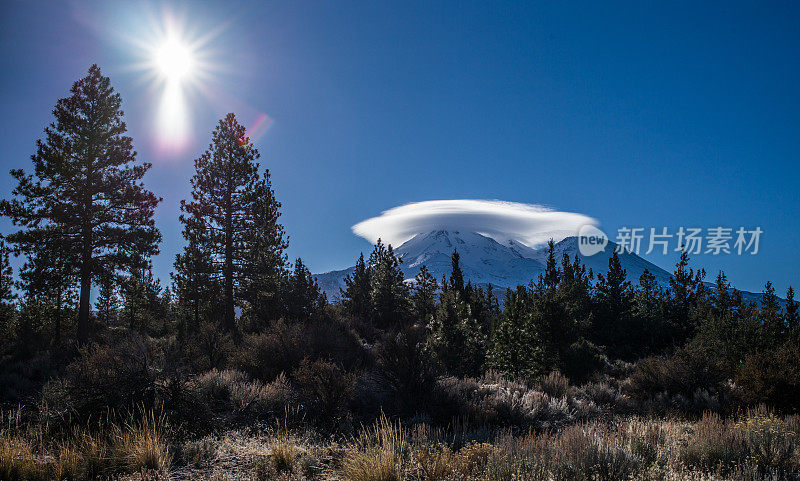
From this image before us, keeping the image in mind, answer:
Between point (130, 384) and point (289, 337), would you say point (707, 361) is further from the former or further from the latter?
point (130, 384)

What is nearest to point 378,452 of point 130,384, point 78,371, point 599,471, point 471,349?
point 599,471

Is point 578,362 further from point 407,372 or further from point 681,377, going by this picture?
point 407,372

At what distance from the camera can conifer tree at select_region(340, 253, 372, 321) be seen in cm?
2673

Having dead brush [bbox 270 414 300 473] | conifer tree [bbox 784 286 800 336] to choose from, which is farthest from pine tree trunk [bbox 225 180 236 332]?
conifer tree [bbox 784 286 800 336]

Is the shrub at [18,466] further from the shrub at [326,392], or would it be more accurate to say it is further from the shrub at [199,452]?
the shrub at [326,392]

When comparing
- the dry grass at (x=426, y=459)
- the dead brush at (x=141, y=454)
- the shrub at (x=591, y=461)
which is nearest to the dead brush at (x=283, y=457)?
the dry grass at (x=426, y=459)

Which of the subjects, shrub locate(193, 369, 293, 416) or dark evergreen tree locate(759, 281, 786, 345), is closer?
shrub locate(193, 369, 293, 416)

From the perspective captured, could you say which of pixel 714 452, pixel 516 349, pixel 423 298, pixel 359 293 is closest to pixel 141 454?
pixel 714 452

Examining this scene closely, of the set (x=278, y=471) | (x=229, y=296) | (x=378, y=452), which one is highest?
(x=229, y=296)

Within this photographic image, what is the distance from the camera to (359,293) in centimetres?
2783

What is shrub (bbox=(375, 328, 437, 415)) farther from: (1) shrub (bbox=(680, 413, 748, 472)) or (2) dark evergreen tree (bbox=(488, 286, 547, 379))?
(2) dark evergreen tree (bbox=(488, 286, 547, 379))

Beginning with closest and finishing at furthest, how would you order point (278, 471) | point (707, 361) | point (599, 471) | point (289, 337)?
point (599, 471)
point (278, 471)
point (707, 361)
point (289, 337)

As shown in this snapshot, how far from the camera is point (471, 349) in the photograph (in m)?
15.6

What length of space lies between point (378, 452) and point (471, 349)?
37.3 ft
